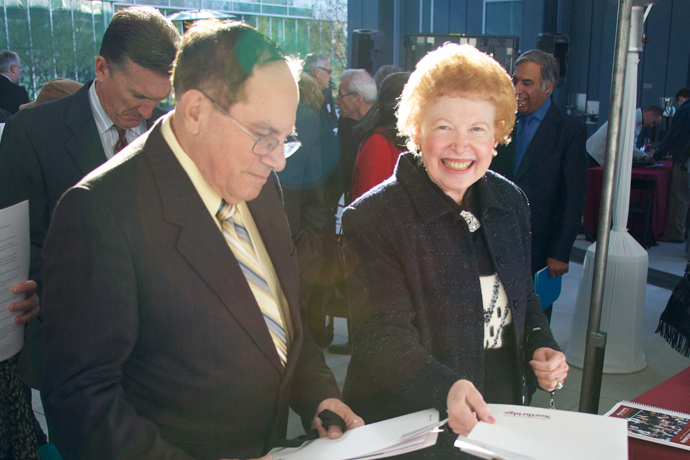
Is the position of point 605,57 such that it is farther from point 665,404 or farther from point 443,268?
point 443,268

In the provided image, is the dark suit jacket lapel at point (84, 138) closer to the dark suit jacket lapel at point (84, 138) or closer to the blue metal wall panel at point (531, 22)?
the dark suit jacket lapel at point (84, 138)

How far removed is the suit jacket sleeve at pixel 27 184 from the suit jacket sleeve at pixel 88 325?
0.83m

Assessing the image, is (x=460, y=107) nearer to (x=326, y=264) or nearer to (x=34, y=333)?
(x=34, y=333)

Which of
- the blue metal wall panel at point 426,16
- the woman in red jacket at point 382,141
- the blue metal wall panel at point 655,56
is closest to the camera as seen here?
the woman in red jacket at point 382,141

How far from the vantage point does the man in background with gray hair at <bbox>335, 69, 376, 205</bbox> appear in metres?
4.65

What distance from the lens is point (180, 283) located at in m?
1.02

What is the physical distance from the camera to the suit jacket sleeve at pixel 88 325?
926 mm

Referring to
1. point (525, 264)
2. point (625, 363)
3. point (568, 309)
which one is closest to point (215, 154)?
point (525, 264)

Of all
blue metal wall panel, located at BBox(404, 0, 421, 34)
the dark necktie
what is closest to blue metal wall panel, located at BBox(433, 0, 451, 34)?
blue metal wall panel, located at BBox(404, 0, 421, 34)

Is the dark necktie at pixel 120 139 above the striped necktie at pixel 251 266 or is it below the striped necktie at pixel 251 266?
above

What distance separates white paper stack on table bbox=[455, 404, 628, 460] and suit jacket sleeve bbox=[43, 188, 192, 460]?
0.62 m

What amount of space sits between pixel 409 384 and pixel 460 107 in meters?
0.69

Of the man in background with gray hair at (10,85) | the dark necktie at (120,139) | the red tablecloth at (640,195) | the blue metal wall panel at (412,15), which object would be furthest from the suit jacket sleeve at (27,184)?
the blue metal wall panel at (412,15)

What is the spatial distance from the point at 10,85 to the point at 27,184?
528 cm
